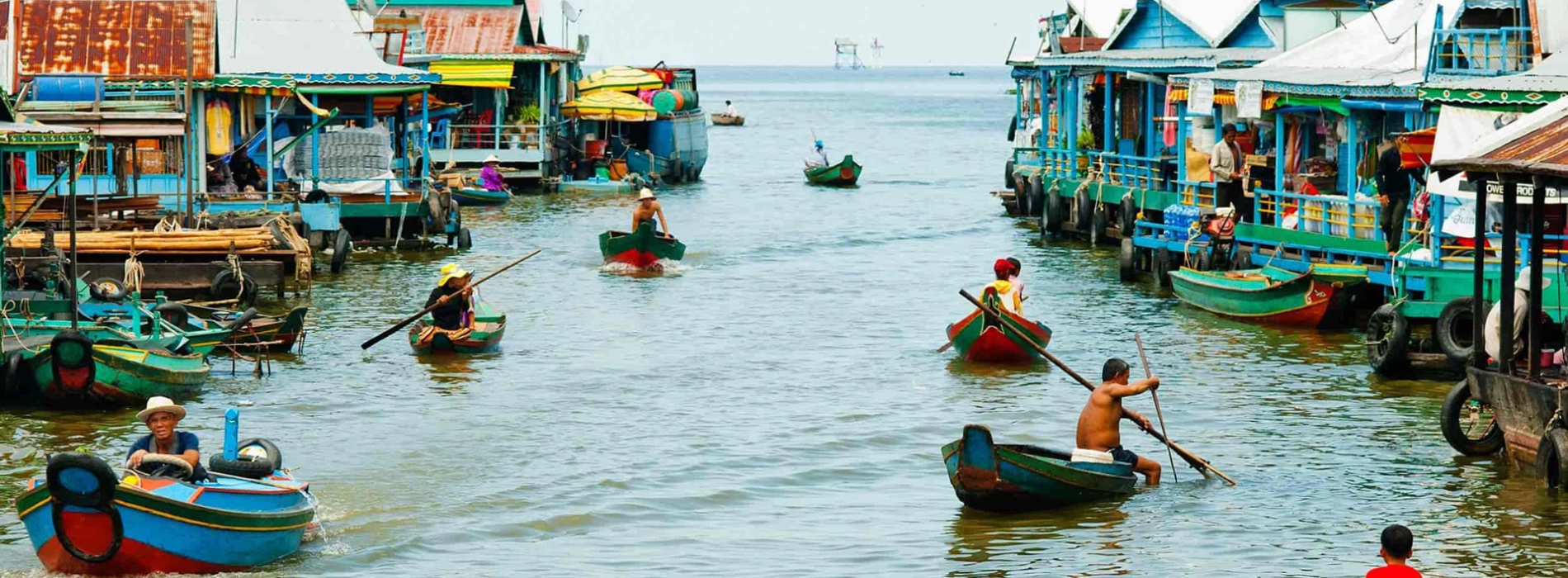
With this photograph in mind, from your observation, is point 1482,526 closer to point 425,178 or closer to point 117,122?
point 117,122

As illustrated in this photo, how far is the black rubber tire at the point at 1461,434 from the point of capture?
53.7 ft

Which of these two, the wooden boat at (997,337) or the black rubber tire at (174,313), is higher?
the black rubber tire at (174,313)

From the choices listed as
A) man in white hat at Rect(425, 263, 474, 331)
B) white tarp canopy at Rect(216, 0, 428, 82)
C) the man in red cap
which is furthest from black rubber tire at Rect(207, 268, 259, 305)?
white tarp canopy at Rect(216, 0, 428, 82)

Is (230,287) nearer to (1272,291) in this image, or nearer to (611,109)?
(1272,291)

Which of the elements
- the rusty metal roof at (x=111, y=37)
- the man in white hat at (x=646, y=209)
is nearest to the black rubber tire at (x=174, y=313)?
the man in white hat at (x=646, y=209)

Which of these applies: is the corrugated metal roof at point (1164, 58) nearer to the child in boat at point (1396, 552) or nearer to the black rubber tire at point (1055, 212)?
the black rubber tire at point (1055, 212)

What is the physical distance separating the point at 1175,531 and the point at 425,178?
22.5 m

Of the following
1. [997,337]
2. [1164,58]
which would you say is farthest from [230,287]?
[1164,58]

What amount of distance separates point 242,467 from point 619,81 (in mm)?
43977

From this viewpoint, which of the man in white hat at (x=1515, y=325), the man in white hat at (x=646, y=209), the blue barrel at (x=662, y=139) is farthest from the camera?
the blue barrel at (x=662, y=139)

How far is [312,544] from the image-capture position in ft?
46.4

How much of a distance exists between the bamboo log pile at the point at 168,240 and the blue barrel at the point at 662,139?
2923cm

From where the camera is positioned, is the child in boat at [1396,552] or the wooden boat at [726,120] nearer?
the child in boat at [1396,552]

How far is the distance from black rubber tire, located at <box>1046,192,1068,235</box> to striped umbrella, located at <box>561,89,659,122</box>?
18.0m
